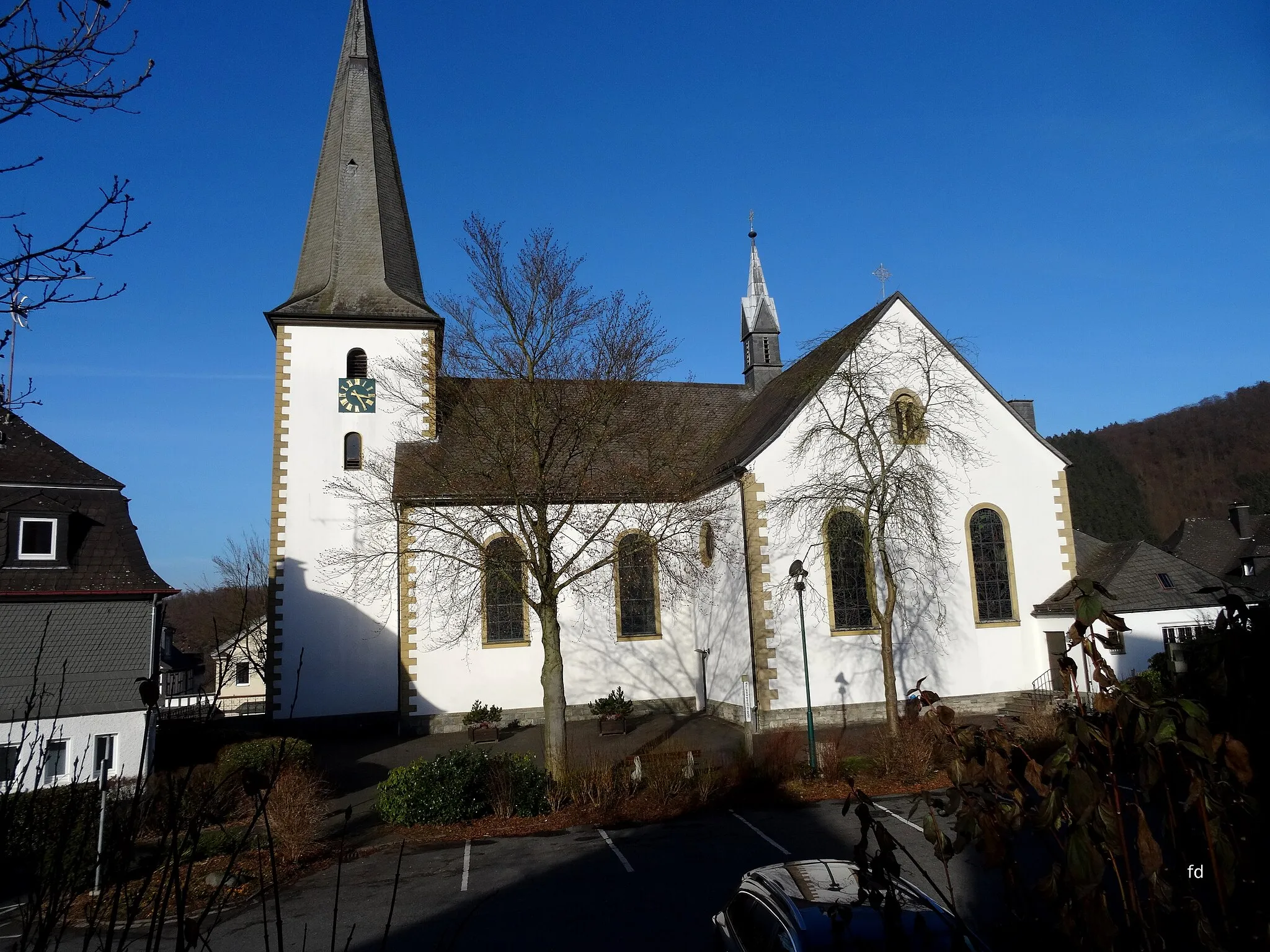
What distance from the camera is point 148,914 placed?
855cm

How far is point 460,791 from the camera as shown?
12.4 metres

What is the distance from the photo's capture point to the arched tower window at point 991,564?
20250mm

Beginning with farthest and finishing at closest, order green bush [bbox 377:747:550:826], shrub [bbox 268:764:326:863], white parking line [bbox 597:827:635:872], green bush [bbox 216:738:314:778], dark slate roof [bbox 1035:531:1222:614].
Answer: dark slate roof [bbox 1035:531:1222:614]
green bush [bbox 216:738:314:778]
green bush [bbox 377:747:550:826]
shrub [bbox 268:764:326:863]
white parking line [bbox 597:827:635:872]

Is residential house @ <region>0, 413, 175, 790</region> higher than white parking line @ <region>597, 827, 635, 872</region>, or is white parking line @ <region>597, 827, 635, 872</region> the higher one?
residential house @ <region>0, 413, 175, 790</region>

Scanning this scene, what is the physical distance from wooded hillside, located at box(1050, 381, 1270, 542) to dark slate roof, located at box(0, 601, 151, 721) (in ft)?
228

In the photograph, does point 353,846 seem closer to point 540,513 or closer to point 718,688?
point 540,513

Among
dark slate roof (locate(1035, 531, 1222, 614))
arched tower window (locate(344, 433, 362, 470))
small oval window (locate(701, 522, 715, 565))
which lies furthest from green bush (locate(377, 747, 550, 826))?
dark slate roof (locate(1035, 531, 1222, 614))

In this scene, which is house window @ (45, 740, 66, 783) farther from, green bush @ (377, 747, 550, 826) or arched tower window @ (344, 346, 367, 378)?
arched tower window @ (344, 346, 367, 378)

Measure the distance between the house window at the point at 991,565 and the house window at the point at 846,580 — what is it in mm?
2942

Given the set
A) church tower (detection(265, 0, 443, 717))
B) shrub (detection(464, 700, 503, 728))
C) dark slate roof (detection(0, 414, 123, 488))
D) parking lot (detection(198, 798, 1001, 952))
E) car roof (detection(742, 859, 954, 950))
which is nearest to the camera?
car roof (detection(742, 859, 954, 950))

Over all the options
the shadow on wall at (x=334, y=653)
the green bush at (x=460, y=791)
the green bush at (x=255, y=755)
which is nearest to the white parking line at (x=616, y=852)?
the green bush at (x=460, y=791)

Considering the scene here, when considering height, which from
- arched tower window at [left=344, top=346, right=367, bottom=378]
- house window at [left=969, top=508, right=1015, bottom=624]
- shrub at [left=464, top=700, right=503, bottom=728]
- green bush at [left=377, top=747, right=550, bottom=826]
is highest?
arched tower window at [left=344, top=346, right=367, bottom=378]

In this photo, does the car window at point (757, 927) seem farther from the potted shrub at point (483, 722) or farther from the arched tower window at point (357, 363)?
the arched tower window at point (357, 363)

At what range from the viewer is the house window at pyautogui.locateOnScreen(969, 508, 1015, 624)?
2025cm
